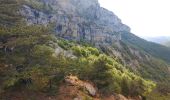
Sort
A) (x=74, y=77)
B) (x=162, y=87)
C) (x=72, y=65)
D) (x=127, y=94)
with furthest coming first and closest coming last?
(x=162, y=87)
(x=127, y=94)
(x=74, y=77)
(x=72, y=65)

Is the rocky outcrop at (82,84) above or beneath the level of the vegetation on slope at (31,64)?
beneath

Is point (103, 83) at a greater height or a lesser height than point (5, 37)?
lesser

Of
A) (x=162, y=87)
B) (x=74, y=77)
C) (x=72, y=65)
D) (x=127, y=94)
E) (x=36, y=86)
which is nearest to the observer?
(x=36, y=86)

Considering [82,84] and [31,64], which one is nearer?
[31,64]

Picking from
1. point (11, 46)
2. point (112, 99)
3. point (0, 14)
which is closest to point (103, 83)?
point (112, 99)

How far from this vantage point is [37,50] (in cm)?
5166

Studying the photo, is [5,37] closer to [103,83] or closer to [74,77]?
[74,77]

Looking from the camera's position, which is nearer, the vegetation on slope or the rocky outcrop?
the vegetation on slope

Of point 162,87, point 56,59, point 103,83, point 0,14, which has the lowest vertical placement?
point 162,87

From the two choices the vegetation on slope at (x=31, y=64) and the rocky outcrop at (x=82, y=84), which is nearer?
the vegetation on slope at (x=31, y=64)

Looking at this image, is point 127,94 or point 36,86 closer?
point 36,86

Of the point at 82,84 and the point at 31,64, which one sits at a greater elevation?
the point at 31,64

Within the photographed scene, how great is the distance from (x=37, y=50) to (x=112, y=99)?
14.5 m

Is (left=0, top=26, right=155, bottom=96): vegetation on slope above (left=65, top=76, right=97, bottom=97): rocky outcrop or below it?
above
